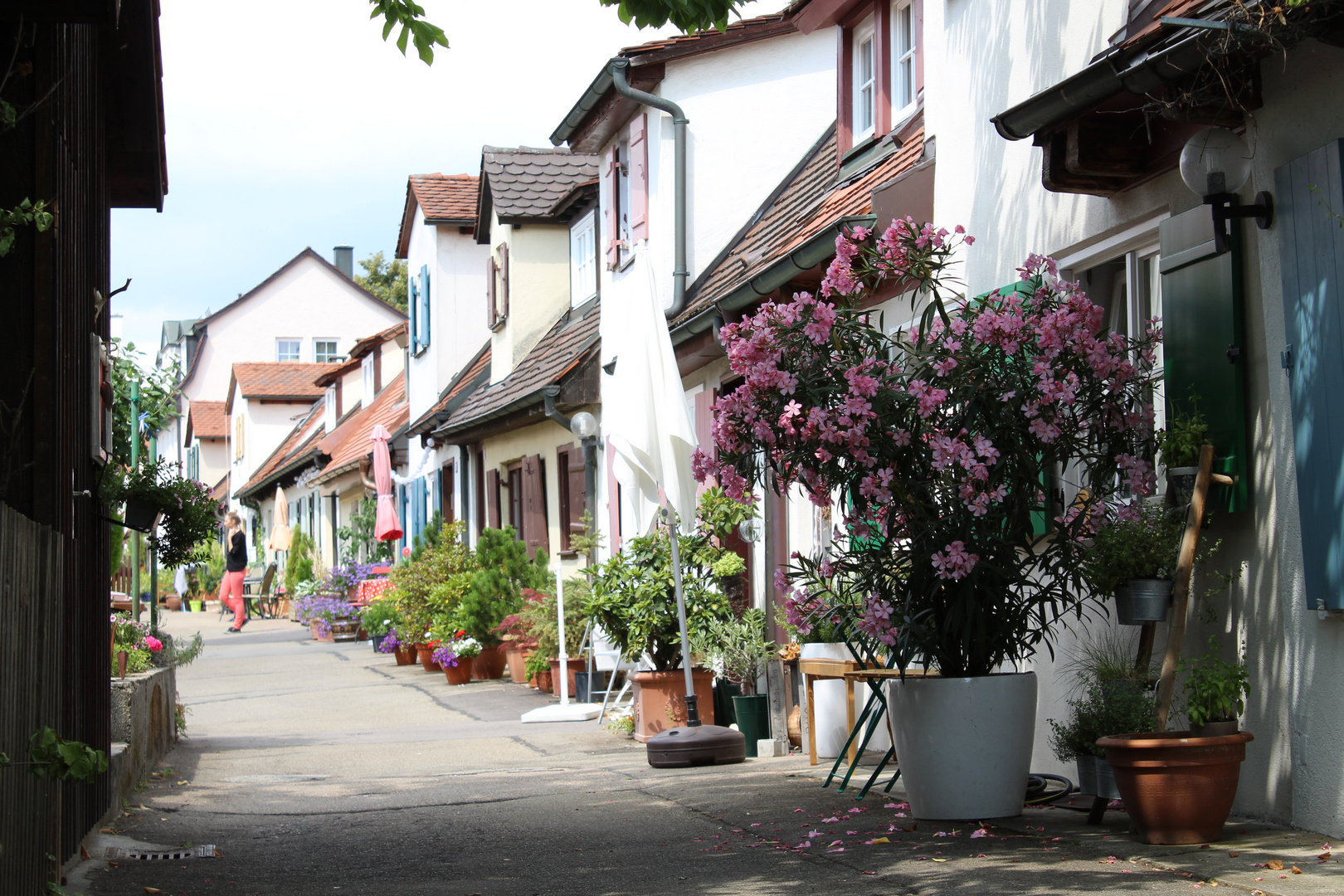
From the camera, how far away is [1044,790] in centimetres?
656

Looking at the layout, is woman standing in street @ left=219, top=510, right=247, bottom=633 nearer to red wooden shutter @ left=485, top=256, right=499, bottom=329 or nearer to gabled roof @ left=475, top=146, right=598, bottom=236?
red wooden shutter @ left=485, top=256, right=499, bottom=329

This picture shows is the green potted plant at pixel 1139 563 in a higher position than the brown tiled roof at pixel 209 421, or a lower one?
lower

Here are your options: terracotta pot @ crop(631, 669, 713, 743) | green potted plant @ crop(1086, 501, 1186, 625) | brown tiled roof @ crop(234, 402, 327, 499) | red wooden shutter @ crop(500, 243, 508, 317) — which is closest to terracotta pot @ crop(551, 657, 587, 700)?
terracotta pot @ crop(631, 669, 713, 743)

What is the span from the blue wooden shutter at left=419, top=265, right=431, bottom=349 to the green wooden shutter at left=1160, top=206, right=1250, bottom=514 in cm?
1719

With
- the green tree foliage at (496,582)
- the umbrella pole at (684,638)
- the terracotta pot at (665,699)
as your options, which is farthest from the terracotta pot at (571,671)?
the umbrella pole at (684,638)

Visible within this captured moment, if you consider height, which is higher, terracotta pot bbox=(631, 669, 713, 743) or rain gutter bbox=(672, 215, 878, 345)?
rain gutter bbox=(672, 215, 878, 345)

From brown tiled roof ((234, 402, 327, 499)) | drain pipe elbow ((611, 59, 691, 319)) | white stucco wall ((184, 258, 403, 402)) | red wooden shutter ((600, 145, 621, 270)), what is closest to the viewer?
drain pipe elbow ((611, 59, 691, 319))

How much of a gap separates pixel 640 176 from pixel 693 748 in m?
6.64

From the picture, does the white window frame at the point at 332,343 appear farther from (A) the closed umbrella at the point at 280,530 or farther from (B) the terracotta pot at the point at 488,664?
(B) the terracotta pot at the point at 488,664

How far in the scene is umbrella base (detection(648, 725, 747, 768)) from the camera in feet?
28.6

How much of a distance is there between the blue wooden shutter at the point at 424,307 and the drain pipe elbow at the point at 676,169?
9713 mm

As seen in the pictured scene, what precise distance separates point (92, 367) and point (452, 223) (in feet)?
49.2

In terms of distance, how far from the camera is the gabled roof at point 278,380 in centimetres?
4628

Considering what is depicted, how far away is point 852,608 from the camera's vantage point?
6340 mm
